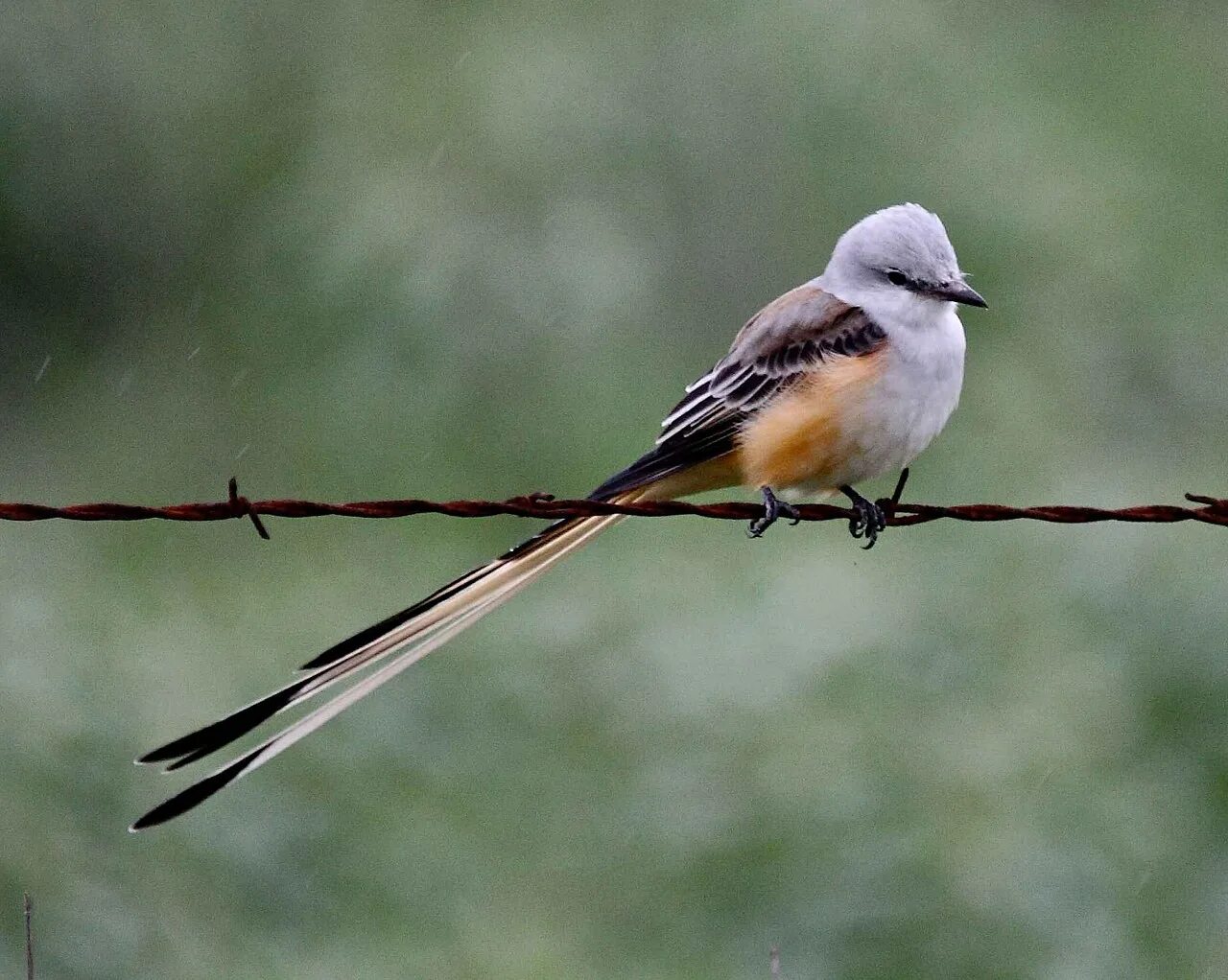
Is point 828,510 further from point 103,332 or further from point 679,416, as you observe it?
point 103,332

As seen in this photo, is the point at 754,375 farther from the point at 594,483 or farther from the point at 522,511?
the point at 594,483

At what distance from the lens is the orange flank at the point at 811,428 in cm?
→ 515

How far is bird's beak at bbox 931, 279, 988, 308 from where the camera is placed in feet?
17.1

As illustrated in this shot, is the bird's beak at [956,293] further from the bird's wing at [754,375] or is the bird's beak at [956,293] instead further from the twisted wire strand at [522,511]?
the twisted wire strand at [522,511]

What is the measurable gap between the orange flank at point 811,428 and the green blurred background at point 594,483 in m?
1.90

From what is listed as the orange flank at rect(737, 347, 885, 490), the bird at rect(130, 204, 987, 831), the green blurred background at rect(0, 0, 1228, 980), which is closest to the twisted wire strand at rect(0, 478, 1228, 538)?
the bird at rect(130, 204, 987, 831)

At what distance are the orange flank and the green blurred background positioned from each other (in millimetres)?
1897

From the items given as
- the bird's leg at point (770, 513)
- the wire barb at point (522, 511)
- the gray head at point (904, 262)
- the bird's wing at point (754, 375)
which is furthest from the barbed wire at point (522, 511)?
the gray head at point (904, 262)

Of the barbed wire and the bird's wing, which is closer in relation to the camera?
the barbed wire

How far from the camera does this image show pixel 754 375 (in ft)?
17.7

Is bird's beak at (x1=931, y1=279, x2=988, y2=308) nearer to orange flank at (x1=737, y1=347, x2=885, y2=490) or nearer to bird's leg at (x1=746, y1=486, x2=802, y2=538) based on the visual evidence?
orange flank at (x1=737, y1=347, x2=885, y2=490)

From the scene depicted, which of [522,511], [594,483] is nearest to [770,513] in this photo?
[522,511]

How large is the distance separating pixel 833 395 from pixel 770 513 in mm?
397

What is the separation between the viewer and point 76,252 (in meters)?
11.2
